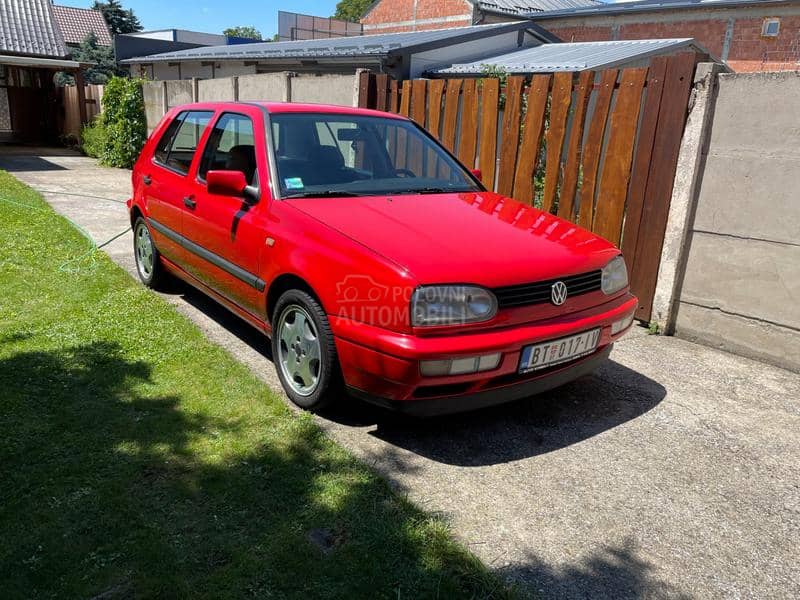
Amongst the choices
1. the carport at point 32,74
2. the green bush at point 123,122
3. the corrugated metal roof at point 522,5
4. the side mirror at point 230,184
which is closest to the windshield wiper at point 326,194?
the side mirror at point 230,184

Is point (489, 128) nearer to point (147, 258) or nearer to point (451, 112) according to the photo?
point (451, 112)

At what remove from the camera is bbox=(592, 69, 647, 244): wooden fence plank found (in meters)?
5.31

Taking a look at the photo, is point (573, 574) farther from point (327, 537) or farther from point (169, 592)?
point (169, 592)

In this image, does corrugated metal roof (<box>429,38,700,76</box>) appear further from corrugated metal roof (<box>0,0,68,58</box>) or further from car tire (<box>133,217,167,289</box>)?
corrugated metal roof (<box>0,0,68,58</box>)

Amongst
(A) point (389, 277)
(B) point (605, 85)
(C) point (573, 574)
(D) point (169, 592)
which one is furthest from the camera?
(B) point (605, 85)

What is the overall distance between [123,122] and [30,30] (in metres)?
8.32

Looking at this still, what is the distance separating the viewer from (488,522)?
2.85 meters

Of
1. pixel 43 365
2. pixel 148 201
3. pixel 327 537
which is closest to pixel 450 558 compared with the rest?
pixel 327 537

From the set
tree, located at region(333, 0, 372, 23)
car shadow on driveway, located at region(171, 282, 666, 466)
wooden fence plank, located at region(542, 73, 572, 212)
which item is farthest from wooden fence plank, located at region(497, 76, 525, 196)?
tree, located at region(333, 0, 372, 23)

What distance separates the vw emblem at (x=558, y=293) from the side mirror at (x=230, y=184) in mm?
1937

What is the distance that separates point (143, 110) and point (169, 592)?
1625 cm

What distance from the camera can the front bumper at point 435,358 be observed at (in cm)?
301

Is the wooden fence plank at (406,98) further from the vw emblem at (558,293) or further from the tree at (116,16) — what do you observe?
the tree at (116,16)

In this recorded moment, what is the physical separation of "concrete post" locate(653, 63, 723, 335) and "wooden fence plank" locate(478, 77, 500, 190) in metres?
2.00
